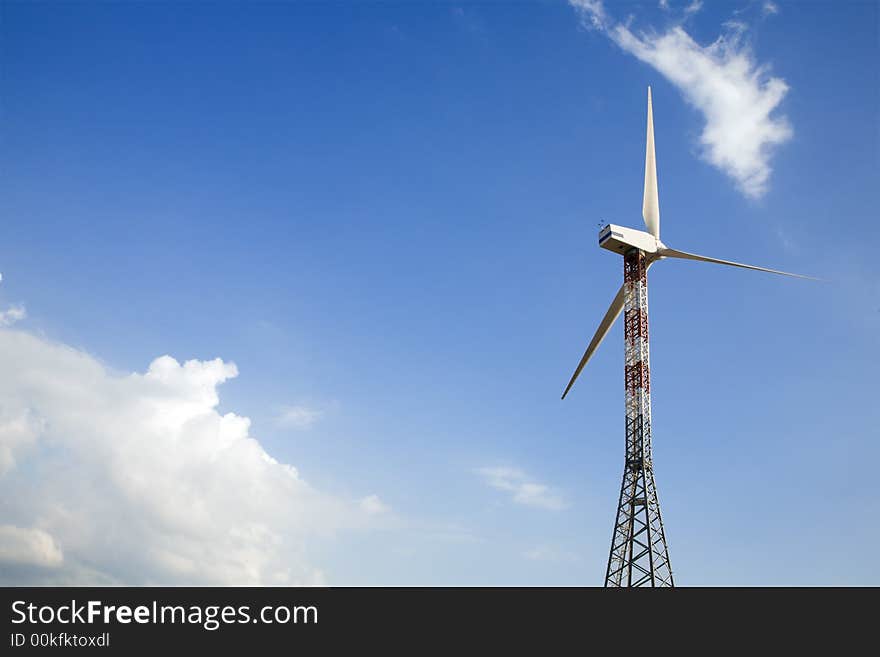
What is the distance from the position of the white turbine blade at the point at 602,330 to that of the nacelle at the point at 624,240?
617cm

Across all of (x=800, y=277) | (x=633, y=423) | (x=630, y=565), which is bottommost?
(x=630, y=565)

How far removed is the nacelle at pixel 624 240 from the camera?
365 feet

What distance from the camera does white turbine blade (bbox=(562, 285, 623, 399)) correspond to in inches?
4521

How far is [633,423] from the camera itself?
107500mm

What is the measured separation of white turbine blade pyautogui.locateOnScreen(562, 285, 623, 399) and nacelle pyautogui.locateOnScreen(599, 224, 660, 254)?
617 centimetres
